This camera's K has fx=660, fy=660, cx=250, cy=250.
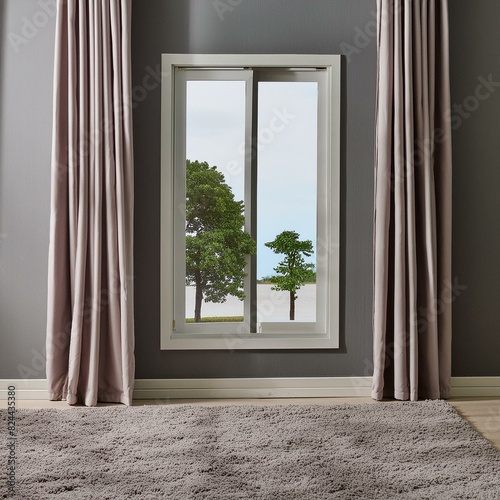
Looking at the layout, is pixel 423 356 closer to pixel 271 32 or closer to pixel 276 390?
pixel 276 390

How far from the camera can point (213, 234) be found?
3.78 metres

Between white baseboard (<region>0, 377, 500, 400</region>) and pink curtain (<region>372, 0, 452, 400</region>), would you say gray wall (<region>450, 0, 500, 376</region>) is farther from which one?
white baseboard (<region>0, 377, 500, 400</region>)

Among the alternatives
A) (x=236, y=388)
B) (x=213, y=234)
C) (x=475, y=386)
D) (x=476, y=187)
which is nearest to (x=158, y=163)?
(x=213, y=234)

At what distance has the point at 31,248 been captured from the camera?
364cm

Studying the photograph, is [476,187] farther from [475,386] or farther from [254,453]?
[254,453]

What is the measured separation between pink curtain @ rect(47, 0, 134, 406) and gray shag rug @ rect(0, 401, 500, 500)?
374 millimetres

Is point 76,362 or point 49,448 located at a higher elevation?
point 76,362

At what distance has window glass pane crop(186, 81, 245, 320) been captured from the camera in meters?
3.79

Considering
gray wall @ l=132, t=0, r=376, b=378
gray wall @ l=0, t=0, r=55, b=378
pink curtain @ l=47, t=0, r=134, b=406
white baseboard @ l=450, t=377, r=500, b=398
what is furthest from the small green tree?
gray wall @ l=0, t=0, r=55, b=378

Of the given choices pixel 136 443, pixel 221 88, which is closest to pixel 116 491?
pixel 136 443

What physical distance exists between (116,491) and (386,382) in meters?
1.82

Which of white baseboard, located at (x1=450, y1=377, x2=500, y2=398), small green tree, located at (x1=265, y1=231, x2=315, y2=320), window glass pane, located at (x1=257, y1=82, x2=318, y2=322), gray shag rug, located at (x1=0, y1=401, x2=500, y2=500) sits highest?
window glass pane, located at (x1=257, y1=82, x2=318, y2=322)

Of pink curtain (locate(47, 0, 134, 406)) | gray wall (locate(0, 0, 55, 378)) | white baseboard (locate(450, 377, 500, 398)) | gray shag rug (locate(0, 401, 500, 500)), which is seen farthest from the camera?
white baseboard (locate(450, 377, 500, 398))

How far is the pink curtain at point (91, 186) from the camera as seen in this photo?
3.45 m
